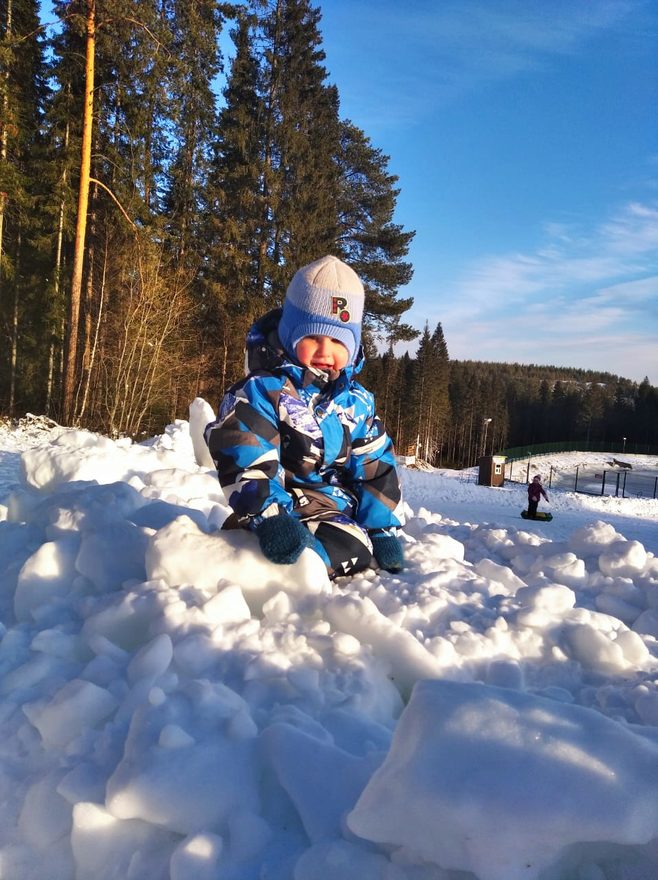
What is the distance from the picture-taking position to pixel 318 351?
8.86ft

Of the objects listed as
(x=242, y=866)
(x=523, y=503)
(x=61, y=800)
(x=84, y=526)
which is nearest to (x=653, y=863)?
(x=242, y=866)

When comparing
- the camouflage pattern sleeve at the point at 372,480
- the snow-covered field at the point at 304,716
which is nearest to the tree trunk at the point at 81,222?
the snow-covered field at the point at 304,716

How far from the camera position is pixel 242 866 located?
111 cm

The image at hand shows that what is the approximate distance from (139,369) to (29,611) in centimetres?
1254

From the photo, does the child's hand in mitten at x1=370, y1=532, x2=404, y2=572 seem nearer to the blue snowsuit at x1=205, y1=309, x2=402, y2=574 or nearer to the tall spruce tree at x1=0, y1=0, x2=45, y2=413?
the blue snowsuit at x1=205, y1=309, x2=402, y2=574

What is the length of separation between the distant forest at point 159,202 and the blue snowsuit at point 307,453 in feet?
36.6

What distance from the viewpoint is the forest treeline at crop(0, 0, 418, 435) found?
13.8 metres

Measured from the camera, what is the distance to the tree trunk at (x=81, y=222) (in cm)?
1224

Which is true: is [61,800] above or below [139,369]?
below

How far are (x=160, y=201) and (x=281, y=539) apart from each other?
63.6 ft

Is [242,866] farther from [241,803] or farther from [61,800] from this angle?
[61,800]

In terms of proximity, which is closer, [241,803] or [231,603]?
[241,803]

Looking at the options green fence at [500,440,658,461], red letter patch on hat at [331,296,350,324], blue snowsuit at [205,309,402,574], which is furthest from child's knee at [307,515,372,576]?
green fence at [500,440,658,461]

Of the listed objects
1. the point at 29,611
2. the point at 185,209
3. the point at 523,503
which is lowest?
the point at 523,503
